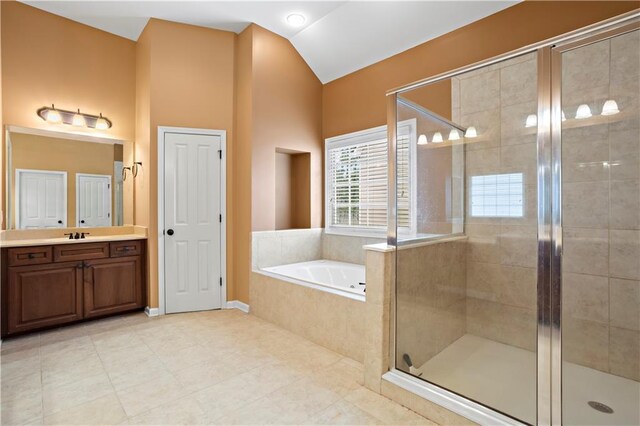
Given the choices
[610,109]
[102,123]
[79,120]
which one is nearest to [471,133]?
[610,109]

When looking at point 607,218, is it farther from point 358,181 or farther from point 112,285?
point 112,285

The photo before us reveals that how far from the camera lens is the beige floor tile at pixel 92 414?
1.82 m

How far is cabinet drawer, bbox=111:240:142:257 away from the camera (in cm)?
351

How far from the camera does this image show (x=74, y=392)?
2.11m

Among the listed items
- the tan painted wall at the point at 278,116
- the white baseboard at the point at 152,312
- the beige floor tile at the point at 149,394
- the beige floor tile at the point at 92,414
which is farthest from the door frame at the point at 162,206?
the beige floor tile at the point at 92,414

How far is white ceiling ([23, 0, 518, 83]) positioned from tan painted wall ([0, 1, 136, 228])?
16 cm

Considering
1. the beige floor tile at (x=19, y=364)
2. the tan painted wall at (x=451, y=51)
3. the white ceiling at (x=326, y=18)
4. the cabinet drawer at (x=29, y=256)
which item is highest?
the white ceiling at (x=326, y=18)

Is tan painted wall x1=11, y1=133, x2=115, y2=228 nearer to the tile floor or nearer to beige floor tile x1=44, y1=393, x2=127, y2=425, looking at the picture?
the tile floor

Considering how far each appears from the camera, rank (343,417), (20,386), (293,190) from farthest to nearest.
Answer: (293,190)
(20,386)
(343,417)

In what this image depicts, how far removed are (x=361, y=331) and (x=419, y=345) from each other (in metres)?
0.44

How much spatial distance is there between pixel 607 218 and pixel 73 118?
16.1 feet

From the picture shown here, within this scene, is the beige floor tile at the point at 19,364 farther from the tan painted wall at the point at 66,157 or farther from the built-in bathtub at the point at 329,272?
the built-in bathtub at the point at 329,272

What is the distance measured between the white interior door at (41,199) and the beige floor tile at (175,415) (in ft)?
8.61

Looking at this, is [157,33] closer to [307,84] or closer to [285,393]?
[307,84]
